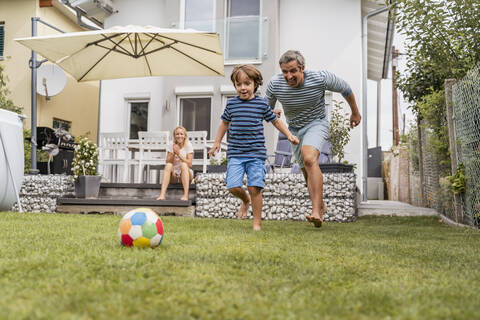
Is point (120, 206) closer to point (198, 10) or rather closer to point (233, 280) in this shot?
point (233, 280)

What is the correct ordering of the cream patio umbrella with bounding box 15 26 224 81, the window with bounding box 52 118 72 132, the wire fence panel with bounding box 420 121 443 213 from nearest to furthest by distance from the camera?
1. the wire fence panel with bounding box 420 121 443 213
2. the cream patio umbrella with bounding box 15 26 224 81
3. the window with bounding box 52 118 72 132

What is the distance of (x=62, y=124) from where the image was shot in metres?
14.9

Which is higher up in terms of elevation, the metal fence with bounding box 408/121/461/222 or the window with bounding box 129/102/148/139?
the window with bounding box 129/102/148/139

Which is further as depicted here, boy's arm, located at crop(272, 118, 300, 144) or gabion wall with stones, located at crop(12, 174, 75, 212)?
gabion wall with stones, located at crop(12, 174, 75, 212)

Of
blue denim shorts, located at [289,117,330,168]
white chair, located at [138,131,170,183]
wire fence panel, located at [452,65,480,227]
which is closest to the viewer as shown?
blue denim shorts, located at [289,117,330,168]

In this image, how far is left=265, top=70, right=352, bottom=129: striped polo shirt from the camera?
4.59 meters

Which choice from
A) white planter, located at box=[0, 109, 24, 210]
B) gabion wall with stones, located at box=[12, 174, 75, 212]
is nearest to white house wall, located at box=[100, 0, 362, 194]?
gabion wall with stones, located at box=[12, 174, 75, 212]

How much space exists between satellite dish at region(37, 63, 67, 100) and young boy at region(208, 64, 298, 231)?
376 inches

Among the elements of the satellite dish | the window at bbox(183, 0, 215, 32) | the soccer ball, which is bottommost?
the soccer ball

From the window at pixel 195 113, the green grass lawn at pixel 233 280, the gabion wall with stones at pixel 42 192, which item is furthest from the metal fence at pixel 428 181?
the gabion wall with stones at pixel 42 192

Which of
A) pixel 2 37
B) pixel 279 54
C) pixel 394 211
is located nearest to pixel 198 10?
pixel 279 54

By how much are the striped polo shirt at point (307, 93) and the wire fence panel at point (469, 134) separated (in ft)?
4.50

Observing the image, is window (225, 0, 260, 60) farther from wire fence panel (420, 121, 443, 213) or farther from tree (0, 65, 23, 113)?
tree (0, 65, 23, 113)

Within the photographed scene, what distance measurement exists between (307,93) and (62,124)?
40.1ft
